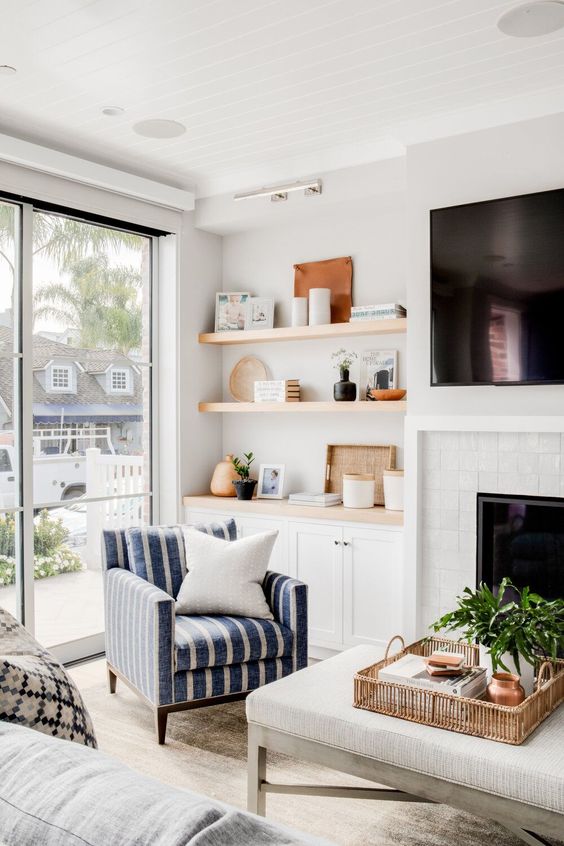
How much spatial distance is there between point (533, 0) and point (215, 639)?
2489mm

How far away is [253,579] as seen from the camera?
327 cm

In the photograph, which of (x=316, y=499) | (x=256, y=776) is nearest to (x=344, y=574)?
(x=316, y=499)

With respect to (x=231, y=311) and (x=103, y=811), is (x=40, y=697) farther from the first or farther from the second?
(x=231, y=311)

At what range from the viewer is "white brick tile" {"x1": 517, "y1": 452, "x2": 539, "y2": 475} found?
3.22m

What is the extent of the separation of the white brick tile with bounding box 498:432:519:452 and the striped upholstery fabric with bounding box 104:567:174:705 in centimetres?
154

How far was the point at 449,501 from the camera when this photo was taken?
3.46 metres

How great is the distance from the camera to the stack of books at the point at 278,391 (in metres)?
4.34

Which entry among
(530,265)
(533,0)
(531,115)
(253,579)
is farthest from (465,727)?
(531,115)

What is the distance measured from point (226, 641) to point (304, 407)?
1.58 meters

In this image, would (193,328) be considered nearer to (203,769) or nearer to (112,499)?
(112,499)

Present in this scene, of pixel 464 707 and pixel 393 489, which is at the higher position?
pixel 393 489

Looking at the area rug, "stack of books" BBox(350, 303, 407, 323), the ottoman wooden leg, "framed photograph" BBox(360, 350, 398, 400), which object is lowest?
the area rug

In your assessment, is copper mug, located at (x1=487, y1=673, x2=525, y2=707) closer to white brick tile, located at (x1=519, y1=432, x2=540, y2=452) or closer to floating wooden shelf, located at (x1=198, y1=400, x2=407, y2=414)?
white brick tile, located at (x1=519, y1=432, x2=540, y2=452)

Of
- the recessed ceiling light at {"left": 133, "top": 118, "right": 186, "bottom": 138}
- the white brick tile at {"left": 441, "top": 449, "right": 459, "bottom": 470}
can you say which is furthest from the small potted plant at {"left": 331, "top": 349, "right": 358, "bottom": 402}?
the recessed ceiling light at {"left": 133, "top": 118, "right": 186, "bottom": 138}
